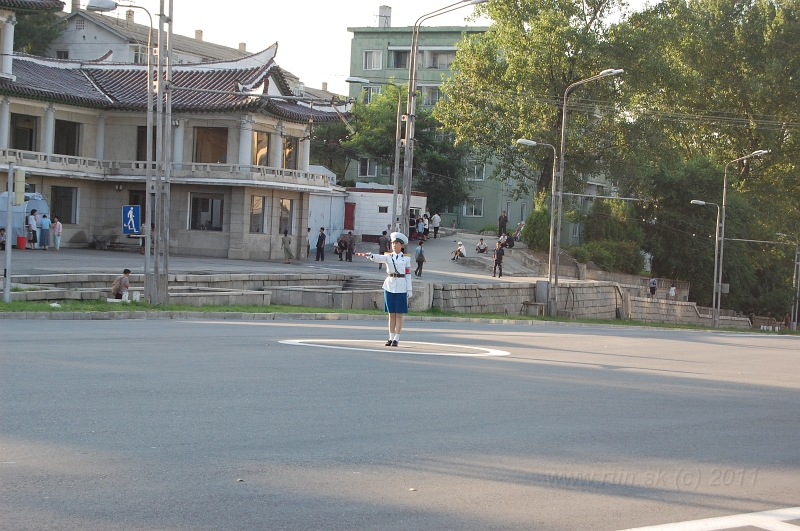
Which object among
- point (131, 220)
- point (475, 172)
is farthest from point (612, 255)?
point (131, 220)

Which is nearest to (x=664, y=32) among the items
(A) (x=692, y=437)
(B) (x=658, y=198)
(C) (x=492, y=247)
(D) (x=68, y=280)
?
(B) (x=658, y=198)

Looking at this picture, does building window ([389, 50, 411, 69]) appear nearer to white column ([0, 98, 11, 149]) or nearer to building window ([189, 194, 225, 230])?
building window ([189, 194, 225, 230])

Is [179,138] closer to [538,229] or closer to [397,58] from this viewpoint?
[538,229]

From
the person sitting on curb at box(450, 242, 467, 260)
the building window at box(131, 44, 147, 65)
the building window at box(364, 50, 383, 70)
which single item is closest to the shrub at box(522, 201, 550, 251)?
the person sitting on curb at box(450, 242, 467, 260)

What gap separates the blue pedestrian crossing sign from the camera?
4284cm

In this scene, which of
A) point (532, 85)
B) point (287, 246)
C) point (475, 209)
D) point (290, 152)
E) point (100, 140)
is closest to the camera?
point (287, 246)

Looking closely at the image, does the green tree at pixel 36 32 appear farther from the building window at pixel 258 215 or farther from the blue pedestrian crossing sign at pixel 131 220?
the building window at pixel 258 215

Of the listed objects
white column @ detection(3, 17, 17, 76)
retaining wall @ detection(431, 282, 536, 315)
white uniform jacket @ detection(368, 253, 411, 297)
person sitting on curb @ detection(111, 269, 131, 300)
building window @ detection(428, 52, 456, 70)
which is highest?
building window @ detection(428, 52, 456, 70)

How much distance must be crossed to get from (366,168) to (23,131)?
34.2 meters

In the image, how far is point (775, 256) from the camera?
67.4 meters

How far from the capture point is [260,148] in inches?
1884

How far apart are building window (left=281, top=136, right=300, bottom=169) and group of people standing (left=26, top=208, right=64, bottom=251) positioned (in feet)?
43.6

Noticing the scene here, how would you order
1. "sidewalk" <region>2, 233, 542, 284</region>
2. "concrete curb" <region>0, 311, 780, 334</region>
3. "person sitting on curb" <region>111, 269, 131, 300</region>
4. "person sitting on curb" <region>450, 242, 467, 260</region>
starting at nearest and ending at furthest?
"concrete curb" <region>0, 311, 780, 334</region>
"person sitting on curb" <region>111, 269, 131, 300</region>
"sidewalk" <region>2, 233, 542, 284</region>
"person sitting on curb" <region>450, 242, 467, 260</region>

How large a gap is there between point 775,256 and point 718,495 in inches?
2597
